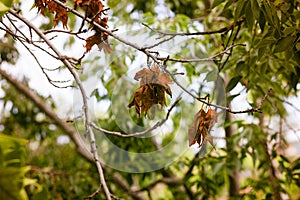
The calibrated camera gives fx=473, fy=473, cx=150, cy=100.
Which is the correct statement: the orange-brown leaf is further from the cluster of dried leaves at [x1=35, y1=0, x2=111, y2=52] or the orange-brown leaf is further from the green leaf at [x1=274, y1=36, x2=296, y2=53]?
the green leaf at [x1=274, y1=36, x2=296, y2=53]

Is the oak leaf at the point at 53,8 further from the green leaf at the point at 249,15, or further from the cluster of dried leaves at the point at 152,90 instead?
the green leaf at the point at 249,15

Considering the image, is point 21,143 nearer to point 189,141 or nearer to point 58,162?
point 189,141

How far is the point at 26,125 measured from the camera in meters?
2.00

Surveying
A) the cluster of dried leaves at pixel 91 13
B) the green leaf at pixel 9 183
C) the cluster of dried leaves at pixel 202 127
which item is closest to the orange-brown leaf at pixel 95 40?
the cluster of dried leaves at pixel 91 13

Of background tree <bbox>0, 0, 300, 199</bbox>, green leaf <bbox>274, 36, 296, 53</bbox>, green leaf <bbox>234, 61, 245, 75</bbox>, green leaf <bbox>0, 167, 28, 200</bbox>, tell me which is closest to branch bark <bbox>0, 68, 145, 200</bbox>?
background tree <bbox>0, 0, 300, 199</bbox>

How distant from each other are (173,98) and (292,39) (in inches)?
8.1

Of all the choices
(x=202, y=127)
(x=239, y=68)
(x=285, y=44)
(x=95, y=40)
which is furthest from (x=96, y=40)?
(x=239, y=68)

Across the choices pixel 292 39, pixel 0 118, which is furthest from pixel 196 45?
pixel 0 118

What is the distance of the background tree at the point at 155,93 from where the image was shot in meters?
0.54

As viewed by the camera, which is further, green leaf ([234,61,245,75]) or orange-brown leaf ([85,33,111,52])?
green leaf ([234,61,245,75])

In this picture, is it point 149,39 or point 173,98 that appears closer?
point 173,98

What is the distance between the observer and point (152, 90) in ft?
1.77

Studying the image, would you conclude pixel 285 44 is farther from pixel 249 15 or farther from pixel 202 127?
pixel 202 127

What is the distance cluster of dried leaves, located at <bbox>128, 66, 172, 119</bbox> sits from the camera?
1.77ft
